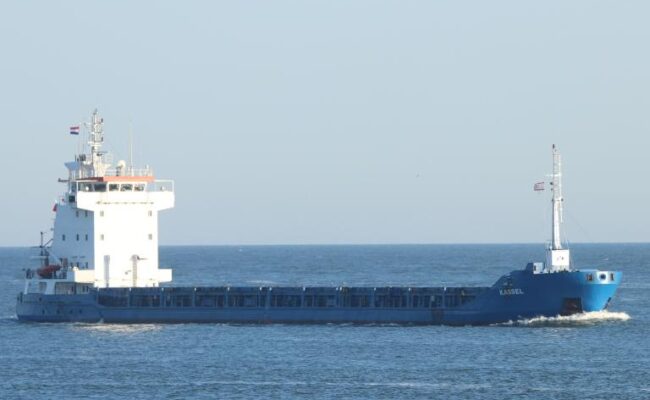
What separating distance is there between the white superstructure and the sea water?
10.6ft

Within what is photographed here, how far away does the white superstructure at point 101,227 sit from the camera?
7769cm

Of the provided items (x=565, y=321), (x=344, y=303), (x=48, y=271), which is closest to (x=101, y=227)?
(x=48, y=271)

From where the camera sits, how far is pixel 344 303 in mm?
74312

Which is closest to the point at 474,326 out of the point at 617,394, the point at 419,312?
the point at 419,312

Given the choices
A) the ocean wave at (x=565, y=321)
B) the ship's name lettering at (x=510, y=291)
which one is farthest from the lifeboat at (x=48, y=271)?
the ocean wave at (x=565, y=321)

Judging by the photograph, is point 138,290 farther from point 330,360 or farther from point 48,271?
point 330,360

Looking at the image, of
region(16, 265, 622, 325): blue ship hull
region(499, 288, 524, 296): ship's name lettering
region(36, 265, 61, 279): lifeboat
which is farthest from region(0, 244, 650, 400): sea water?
region(36, 265, 61, 279): lifeboat

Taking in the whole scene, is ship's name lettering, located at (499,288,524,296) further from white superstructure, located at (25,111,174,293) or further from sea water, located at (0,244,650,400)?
white superstructure, located at (25,111,174,293)

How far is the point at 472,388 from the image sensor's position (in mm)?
51344

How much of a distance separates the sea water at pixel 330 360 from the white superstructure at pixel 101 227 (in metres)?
3.24

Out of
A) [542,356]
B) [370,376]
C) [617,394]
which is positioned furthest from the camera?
[542,356]

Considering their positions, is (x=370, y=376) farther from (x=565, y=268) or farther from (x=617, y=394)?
(x=565, y=268)

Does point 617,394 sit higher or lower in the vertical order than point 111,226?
lower

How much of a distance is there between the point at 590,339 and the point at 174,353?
60.9 ft
